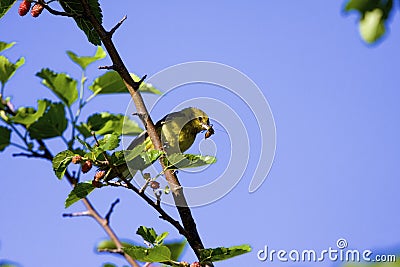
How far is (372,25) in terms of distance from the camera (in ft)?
3.67

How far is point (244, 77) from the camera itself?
8.17 ft

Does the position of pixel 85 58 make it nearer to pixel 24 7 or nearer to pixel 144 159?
pixel 24 7

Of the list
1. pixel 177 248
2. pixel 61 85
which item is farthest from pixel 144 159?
pixel 61 85

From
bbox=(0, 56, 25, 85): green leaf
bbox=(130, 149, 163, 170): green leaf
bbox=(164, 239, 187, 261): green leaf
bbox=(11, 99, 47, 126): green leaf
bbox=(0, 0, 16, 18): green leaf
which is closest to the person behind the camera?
bbox=(130, 149, 163, 170): green leaf

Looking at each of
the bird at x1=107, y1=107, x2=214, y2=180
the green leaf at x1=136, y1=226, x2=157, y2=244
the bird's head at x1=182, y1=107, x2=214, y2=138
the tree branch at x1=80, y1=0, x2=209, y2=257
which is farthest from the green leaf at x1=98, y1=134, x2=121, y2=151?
the bird's head at x1=182, y1=107, x2=214, y2=138

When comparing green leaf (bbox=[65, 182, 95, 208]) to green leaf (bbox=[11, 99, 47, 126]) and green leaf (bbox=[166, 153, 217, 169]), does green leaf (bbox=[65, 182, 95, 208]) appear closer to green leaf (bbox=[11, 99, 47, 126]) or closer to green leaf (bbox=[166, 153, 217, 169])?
green leaf (bbox=[166, 153, 217, 169])

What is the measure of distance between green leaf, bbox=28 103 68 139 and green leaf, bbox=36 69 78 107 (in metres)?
0.34

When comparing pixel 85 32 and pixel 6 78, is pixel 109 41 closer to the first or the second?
pixel 85 32

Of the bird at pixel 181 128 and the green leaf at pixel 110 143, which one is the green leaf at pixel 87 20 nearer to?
the green leaf at pixel 110 143

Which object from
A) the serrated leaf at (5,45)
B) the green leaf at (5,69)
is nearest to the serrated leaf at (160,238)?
the green leaf at (5,69)

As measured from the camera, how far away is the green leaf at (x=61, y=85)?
4.45 metres

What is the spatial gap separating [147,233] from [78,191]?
1.03 feet

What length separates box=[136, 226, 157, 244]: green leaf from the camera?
249cm

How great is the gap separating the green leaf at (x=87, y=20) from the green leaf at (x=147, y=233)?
2.53ft
